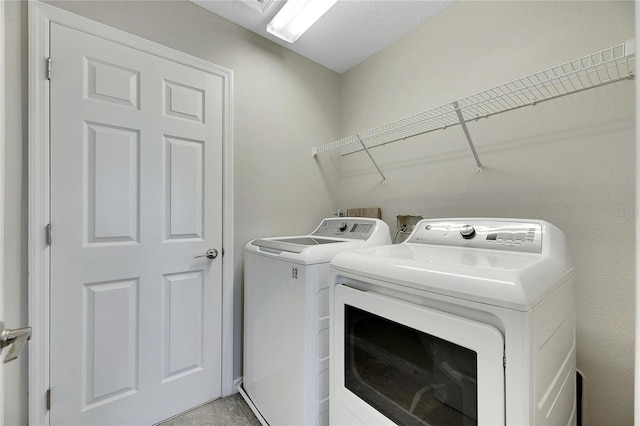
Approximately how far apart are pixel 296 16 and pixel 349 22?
0.39m

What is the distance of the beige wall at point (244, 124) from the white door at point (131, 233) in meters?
0.12

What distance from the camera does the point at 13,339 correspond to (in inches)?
24.3

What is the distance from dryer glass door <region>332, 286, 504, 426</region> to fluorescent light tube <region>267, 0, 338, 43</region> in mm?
1563

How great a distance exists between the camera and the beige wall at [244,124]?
1255 millimetres

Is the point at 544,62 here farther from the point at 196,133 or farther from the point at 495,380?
the point at 196,133

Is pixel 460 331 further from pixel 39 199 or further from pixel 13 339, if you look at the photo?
pixel 39 199

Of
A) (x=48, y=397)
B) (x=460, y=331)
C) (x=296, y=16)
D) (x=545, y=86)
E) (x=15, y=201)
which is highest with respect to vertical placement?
(x=296, y=16)

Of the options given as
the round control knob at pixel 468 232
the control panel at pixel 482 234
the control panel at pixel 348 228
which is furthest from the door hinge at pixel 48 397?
the round control knob at pixel 468 232

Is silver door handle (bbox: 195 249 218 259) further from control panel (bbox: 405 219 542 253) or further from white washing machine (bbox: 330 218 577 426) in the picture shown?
control panel (bbox: 405 219 542 253)

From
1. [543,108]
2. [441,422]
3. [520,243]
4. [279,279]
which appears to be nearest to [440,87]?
[543,108]

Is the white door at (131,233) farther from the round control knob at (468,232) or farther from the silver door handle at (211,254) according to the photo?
the round control knob at (468,232)

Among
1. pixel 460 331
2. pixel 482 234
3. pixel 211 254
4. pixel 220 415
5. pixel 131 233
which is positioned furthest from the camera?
pixel 211 254

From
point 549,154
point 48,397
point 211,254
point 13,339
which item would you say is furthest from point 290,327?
point 549,154

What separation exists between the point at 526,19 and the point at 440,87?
49 cm
